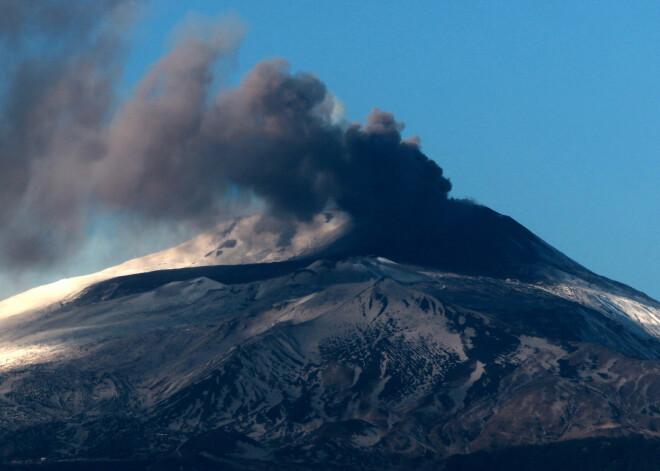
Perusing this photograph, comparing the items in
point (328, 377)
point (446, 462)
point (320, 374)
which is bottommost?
point (446, 462)

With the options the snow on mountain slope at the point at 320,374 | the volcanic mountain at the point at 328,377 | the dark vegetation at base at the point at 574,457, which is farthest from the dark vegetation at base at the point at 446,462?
the snow on mountain slope at the point at 320,374

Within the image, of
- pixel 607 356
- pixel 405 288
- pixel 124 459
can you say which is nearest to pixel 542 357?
pixel 607 356

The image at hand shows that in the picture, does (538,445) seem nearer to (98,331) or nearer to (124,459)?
(124,459)

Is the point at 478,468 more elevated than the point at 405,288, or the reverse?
the point at 405,288

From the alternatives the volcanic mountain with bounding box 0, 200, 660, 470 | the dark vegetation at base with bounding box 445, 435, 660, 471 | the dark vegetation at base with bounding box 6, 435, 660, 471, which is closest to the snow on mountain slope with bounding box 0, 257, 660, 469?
the volcanic mountain with bounding box 0, 200, 660, 470

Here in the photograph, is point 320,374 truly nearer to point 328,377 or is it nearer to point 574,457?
point 328,377

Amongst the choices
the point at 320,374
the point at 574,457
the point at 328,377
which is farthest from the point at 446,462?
the point at 320,374

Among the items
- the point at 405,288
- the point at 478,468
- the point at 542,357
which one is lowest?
the point at 478,468

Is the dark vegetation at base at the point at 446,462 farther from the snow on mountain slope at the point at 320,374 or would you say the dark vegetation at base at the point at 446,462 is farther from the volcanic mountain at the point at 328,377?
the snow on mountain slope at the point at 320,374
